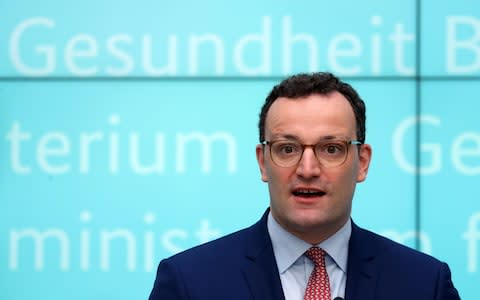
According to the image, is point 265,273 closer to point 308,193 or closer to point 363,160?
point 308,193

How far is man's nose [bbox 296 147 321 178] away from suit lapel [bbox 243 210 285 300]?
0.89 ft

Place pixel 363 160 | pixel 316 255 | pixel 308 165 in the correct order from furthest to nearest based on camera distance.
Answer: pixel 363 160
pixel 316 255
pixel 308 165

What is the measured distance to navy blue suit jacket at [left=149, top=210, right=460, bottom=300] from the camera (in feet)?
7.17

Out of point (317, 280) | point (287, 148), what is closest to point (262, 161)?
point (287, 148)

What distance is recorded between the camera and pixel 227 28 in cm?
438

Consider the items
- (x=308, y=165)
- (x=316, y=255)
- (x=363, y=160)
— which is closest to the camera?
(x=308, y=165)

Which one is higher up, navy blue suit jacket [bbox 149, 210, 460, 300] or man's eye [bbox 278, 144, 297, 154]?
man's eye [bbox 278, 144, 297, 154]

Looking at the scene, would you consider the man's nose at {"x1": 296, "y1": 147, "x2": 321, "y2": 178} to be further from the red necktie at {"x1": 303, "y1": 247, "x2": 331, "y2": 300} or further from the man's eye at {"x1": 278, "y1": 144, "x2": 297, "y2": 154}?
the red necktie at {"x1": 303, "y1": 247, "x2": 331, "y2": 300}

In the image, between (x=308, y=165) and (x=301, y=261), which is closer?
(x=308, y=165)

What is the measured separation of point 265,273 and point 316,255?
0.49 ft

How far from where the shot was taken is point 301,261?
2.25 meters

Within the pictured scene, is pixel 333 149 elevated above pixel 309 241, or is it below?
above

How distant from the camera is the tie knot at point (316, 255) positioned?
2225 mm

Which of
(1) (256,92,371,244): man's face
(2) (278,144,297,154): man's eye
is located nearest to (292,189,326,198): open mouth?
(1) (256,92,371,244): man's face
